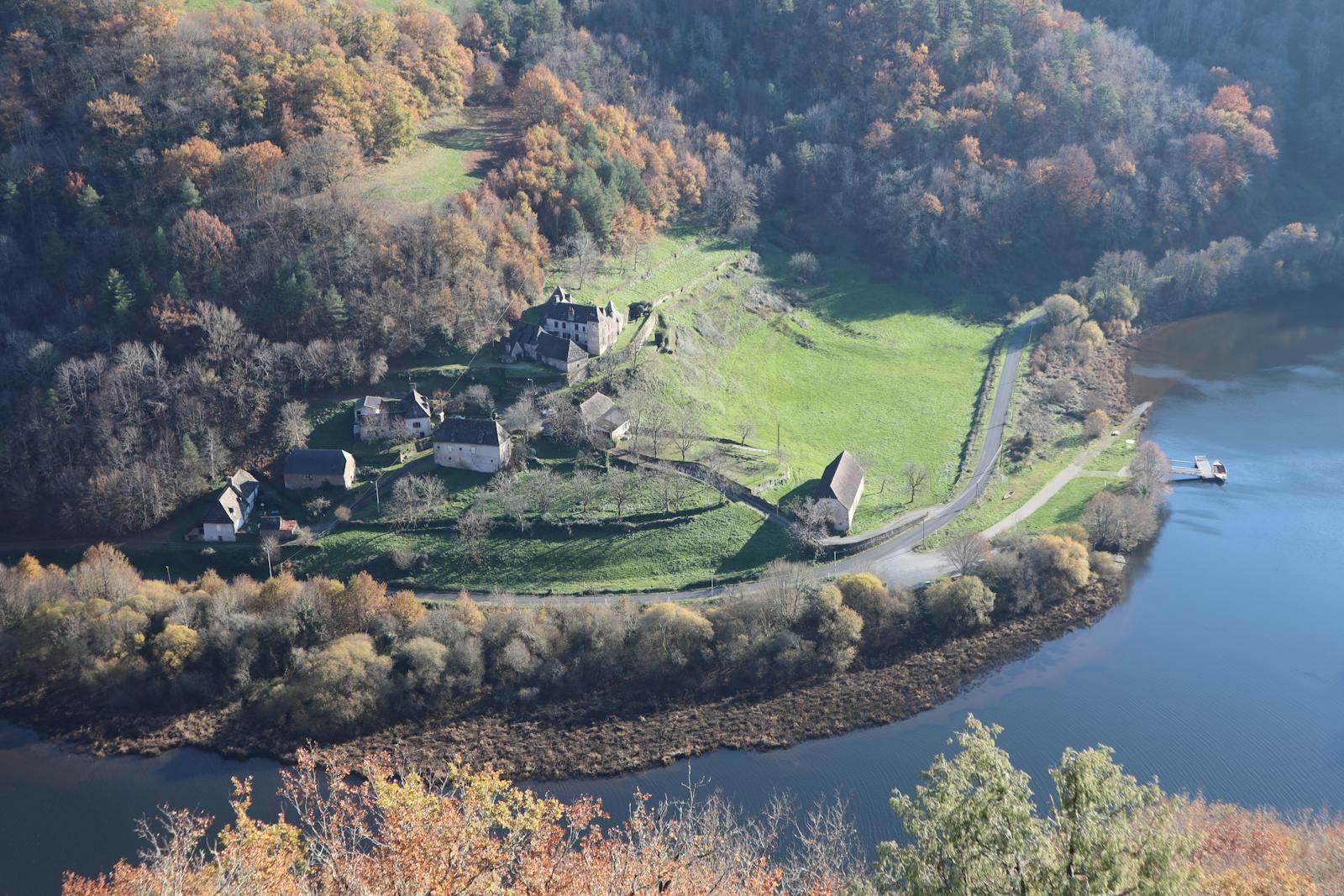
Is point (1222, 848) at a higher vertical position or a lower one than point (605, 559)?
higher

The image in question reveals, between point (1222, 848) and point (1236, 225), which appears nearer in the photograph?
point (1222, 848)

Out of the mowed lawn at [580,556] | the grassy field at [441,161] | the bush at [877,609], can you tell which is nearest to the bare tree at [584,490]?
the mowed lawn at [580,556]

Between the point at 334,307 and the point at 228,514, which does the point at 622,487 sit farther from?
the point at 334,307

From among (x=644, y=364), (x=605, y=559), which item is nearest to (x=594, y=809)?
(x=605, y=559)

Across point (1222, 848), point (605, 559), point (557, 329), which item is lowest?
point (605, 559)

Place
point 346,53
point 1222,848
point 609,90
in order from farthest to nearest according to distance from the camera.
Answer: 1. point 609,90
2. point 346,53
3. point 1222,848

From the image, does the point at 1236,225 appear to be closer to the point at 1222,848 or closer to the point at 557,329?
the point at 557,329

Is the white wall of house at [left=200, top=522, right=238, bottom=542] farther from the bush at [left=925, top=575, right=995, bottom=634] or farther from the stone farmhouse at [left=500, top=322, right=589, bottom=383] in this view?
the bush at [left=925, top=575, right=995, bottom=634]
